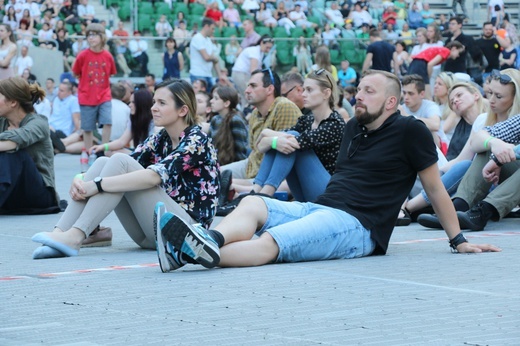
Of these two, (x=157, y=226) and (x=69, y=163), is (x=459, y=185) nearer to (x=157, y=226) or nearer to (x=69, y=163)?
(x=157, y=226)

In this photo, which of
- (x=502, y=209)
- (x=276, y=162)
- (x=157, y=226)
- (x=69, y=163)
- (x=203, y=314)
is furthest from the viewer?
(x=69, y=163)

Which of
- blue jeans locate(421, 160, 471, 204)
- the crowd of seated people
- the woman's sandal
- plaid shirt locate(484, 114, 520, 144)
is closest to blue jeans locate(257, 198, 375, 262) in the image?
the crowd of seated people

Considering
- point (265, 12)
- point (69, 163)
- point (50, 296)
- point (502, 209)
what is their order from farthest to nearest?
point (265, 12), point (69, 163), point (502, 209), point (50, 296)

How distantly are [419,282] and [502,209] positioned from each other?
2.95m

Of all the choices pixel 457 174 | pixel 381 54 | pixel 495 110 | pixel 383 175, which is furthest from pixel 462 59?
pixel 383 175

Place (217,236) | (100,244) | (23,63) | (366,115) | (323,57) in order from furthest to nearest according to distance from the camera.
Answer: (23,63)
(323,57)
(100,244)
(366,115)
(217,236)

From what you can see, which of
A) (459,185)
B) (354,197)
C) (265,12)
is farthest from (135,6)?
(354,197)

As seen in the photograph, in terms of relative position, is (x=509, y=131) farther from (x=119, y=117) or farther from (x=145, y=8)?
(x=145, y=8)

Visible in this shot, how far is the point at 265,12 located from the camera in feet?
98.9

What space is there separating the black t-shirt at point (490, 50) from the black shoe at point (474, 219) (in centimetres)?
1342

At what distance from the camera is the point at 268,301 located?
5.16 m

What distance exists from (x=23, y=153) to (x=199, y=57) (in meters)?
13.1

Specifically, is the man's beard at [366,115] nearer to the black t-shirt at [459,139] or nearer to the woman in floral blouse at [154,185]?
the woman in floral blouse at [154,185]

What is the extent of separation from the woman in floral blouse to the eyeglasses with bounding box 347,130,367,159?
927 mm
